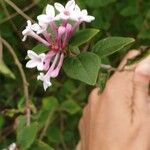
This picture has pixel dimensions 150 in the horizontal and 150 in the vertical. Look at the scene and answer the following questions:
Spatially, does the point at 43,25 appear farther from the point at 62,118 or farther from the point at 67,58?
the point at 62,118

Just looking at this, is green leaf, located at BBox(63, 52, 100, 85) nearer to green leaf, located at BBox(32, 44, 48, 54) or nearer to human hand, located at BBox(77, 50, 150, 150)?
green leaf, located at BBox(32, 44, 48, 54)

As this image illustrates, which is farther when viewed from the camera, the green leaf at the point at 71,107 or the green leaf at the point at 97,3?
the green leaf at the point at 71,107

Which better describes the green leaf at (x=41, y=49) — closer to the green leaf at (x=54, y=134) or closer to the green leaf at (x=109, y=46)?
the green leaf at (x=109, y=46)

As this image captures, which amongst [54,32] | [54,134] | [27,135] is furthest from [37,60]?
[54,134]

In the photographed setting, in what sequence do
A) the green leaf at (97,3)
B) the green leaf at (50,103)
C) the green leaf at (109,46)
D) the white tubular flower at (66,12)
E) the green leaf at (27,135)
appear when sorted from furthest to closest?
the green leaf at (50,103) → the green leaf at (97,3) → the green leaf at (27,135) → the green leaf at (109,46) → the white tubular flower at (66,12)

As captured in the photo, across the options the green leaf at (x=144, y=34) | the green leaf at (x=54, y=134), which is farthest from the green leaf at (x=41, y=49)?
the green leaf at (x=54, y=134)

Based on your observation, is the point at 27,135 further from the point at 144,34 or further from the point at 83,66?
the point at 144,34
